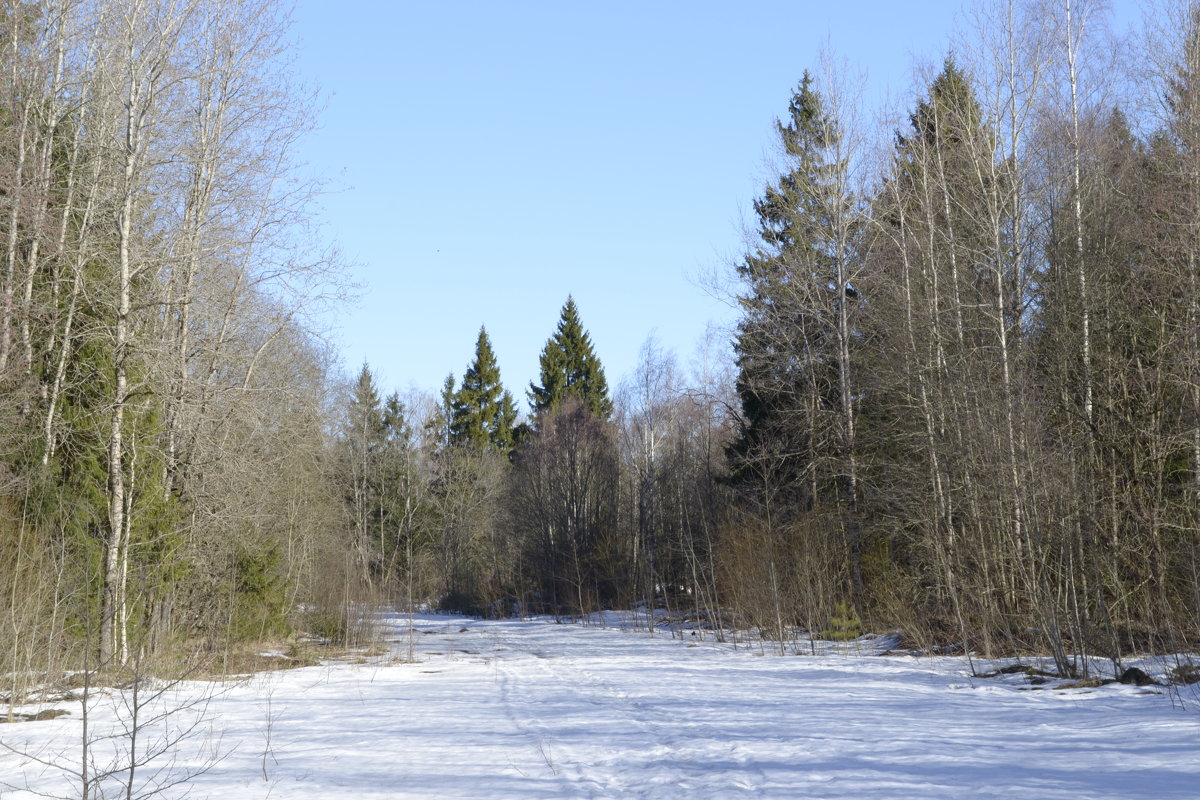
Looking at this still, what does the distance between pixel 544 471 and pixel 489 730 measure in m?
33.6

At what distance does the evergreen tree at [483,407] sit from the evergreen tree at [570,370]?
396 centimetres

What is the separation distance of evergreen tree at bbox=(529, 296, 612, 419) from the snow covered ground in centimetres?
4275

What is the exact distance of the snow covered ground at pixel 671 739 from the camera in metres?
6.79

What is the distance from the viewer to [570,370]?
58.0 meters

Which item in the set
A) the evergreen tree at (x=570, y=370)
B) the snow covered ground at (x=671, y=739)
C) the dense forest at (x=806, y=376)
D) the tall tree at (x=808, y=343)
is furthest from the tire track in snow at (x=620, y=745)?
the evergreen tree at (x=570, y=370)

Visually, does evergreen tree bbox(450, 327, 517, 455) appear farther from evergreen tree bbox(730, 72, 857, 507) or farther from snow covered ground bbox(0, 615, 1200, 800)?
snow covered ground bbox(0, 615, 1200, 800)

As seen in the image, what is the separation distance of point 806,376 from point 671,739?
17340 mm

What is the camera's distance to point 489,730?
9.79 metres

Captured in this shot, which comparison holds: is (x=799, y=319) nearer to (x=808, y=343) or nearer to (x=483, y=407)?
(x=808, y=343)

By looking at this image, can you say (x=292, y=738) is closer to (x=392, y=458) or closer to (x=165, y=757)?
(x=165, y=757)

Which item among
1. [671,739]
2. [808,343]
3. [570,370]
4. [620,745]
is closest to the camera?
[620,745]

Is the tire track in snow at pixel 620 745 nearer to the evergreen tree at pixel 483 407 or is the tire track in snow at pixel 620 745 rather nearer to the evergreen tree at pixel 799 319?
the evergreen tree at pixel 799 319

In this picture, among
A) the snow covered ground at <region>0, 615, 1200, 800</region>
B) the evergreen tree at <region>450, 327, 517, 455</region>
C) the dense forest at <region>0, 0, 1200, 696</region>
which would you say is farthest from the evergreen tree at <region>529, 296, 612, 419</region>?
the snow covered ground at <region>0, 615, 1200, 800</region>

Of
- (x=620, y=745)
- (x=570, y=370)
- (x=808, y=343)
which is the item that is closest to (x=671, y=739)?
(x=620, y=745)
